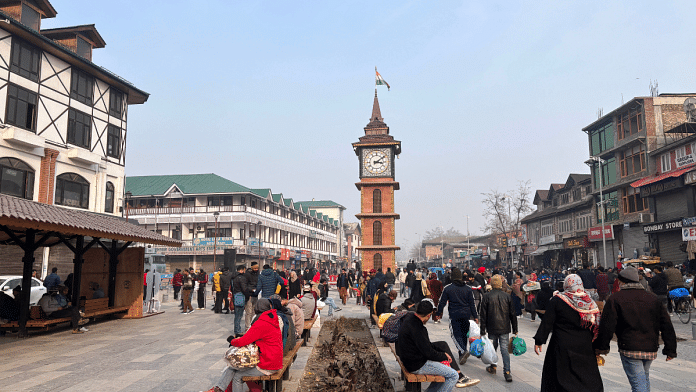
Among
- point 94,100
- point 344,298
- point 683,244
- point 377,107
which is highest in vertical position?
point 377,107

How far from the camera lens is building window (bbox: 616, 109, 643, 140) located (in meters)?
34.3

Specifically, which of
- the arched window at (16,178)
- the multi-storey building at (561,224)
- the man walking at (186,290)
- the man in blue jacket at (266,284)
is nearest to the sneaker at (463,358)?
the man in blue jacket at (266,284)

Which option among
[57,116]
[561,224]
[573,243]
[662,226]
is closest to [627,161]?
[662,226]

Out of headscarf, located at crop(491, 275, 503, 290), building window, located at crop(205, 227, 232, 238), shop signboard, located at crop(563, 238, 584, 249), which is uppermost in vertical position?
building window, located at crop(205, 227, 232, 238)

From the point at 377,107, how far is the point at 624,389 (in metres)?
36.5

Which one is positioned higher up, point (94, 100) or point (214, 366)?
point (94, 100)

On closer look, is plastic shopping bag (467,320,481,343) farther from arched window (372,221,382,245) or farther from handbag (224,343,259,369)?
arched window (372,221,382,245)

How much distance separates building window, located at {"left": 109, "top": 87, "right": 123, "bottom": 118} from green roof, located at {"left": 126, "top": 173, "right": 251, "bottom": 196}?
71.6 ft

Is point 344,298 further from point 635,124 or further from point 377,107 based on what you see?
point 635,124

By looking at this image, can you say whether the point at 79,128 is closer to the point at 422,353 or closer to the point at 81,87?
the point at 81,87

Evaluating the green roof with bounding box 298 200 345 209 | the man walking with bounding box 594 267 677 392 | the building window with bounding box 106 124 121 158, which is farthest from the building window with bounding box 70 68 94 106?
the green roof with bounding box 298 200 345 209

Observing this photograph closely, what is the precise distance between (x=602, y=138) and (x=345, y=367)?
3809cm

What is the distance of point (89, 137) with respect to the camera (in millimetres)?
27891

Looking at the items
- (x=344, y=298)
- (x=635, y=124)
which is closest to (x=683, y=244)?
(x=635, y=124)
